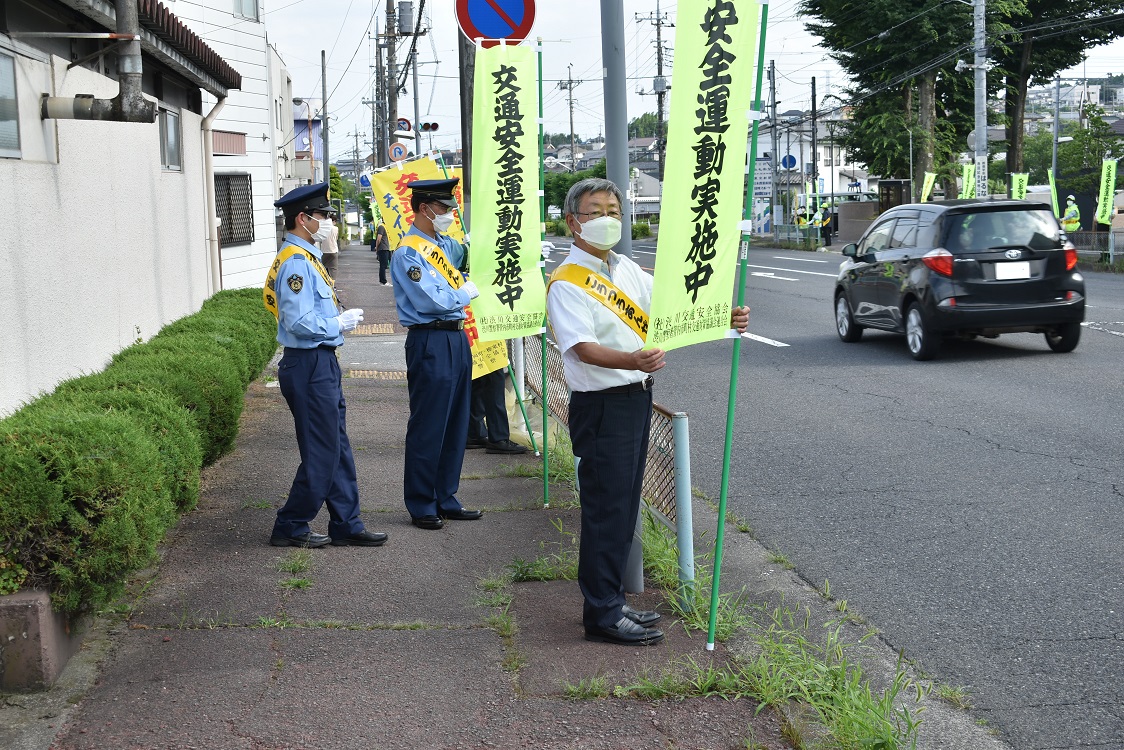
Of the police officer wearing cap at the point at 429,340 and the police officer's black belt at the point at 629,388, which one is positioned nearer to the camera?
the police officer's black belt at the point at 629,388

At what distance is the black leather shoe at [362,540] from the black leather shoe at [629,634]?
1.91 m

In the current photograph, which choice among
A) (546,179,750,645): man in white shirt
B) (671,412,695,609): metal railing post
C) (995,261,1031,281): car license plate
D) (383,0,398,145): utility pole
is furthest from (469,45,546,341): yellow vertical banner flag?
(383,0,398,145): utility pole

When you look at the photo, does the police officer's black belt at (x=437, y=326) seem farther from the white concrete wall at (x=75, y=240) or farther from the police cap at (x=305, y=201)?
the white concrete wall at (x=75, y=240)

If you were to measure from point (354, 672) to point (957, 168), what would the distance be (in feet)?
140

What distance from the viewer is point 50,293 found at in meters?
6.35

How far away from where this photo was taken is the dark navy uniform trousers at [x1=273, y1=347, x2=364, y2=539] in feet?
19.0

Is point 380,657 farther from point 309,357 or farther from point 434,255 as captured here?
point 434,255

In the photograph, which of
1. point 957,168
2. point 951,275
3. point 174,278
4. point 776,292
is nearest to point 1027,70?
point 957,168

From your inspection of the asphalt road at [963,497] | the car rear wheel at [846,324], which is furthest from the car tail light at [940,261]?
the car rear wheel at [846,324]

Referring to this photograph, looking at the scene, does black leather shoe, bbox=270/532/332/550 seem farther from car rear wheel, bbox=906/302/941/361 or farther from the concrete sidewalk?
car rear wheel, bbox=906/302/941/361

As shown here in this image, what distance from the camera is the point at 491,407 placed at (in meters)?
8.78

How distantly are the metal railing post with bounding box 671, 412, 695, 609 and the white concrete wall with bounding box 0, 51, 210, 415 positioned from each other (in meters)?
3.26

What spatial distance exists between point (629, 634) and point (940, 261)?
28.9 ft

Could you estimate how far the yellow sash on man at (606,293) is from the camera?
429cm
